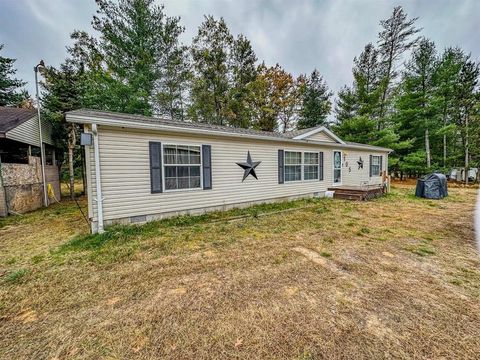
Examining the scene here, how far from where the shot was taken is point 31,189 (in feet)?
25.3

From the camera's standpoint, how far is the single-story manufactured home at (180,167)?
15.7ft

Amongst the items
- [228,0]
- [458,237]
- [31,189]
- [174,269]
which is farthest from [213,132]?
[228,0]

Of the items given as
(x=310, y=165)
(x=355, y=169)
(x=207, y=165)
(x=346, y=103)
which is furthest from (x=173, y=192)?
(x=346, y=103)

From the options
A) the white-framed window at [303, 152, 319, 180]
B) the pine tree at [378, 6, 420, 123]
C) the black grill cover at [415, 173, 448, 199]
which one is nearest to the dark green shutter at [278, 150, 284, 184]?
the white-framed window at [303, 152, 319, 180]

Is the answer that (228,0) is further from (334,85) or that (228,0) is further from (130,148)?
(334,85)

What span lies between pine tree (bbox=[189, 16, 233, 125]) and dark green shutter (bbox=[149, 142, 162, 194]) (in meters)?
13.8

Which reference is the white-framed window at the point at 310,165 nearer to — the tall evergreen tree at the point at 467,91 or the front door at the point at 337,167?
the front door at the point at 337,167

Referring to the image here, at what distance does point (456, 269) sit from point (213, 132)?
5693 mm

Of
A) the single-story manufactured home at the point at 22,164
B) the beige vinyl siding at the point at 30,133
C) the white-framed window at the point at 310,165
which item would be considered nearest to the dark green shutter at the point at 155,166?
the single-story manufactured home at the point at 22,164

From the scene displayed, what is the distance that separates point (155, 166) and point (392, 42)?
68.4 feet

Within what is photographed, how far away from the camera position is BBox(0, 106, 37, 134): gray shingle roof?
6.95m

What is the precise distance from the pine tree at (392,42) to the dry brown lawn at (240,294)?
53.8 ft

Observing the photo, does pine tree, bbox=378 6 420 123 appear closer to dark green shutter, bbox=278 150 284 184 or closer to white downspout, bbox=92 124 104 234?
dark green shutter, bbox=278 150 284 184

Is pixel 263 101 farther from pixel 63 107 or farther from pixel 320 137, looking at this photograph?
pixel 63 107
